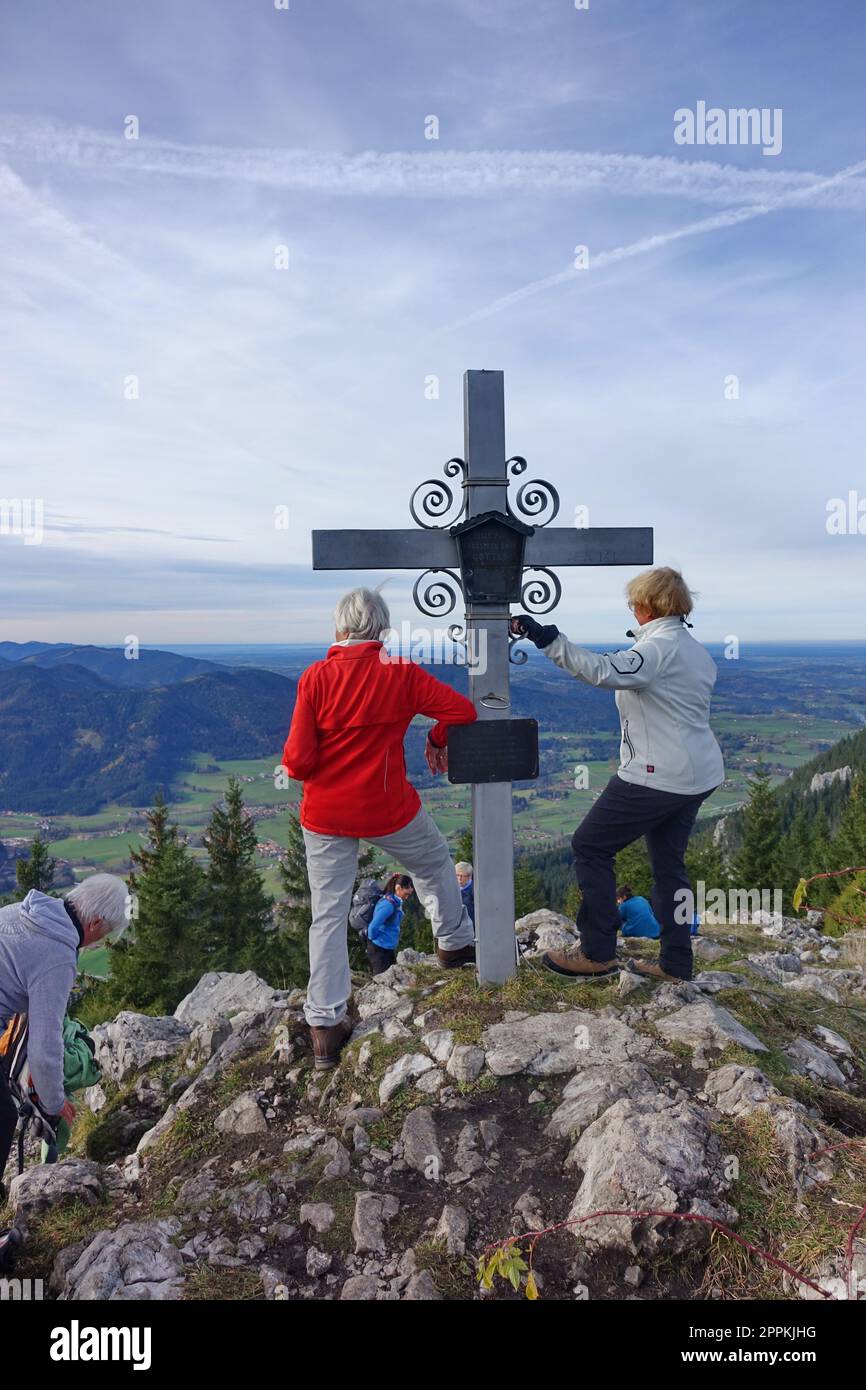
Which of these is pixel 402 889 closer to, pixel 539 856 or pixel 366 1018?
pixel 366 1018

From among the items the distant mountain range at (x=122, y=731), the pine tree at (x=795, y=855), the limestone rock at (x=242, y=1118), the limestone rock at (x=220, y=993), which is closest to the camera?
the limestone rock at (x=242, y=1118)

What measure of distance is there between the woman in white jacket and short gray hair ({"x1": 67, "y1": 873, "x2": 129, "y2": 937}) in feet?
8.53

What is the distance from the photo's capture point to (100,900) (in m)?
3.83

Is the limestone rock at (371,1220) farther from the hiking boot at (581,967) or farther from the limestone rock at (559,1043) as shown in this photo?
the hiking boot at (581,967)

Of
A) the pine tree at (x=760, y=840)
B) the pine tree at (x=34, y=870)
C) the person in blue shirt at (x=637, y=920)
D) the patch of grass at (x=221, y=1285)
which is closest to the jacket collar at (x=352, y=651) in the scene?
the patch of grass at (x=221, y=1285)

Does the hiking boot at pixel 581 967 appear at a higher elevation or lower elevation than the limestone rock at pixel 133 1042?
higher

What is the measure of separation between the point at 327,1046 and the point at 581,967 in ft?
5.52

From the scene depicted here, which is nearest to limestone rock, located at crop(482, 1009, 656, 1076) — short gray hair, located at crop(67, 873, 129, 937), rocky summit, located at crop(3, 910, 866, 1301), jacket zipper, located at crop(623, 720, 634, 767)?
rocky summit, located at crop(3, 910, 866, 1301)

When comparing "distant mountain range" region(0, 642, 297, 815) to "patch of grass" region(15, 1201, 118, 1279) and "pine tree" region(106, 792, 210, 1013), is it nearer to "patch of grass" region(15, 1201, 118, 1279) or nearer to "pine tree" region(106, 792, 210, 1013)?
"pine tree" region(106, 792, 210, 1013)

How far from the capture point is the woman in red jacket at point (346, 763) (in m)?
4.31

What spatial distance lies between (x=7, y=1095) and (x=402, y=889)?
5.70 meters

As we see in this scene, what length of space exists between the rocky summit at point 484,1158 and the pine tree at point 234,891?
2693 cm

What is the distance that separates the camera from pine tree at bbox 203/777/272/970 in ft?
101

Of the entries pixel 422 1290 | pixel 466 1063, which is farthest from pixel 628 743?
pixel 422 1290
